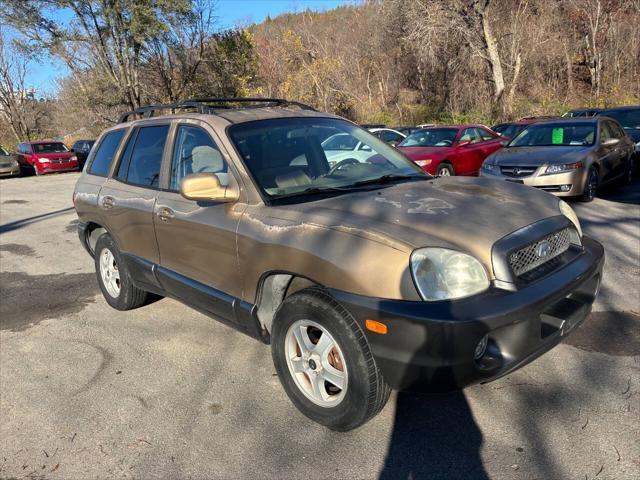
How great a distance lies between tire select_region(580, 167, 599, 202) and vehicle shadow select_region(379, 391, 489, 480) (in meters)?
6.56

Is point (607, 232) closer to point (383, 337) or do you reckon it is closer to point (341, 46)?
point (383, 337)

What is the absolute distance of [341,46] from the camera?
3959 cm

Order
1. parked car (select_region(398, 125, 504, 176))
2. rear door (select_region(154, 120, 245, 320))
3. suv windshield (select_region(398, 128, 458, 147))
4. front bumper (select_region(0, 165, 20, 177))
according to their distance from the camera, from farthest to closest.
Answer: front bumper (select_region(0, 165, 20, 177)) < suv windshield (select_region(398, 128, 458, 147)) < parked car (select_region(398, 125, 504, 176)) < rear door (select_region(154, 120, 245, 320))

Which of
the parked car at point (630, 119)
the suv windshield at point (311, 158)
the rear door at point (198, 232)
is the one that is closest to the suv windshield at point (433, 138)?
the parked car at point (630, 119)

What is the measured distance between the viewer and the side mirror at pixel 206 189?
9.75 ft

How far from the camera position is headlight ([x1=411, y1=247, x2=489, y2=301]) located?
2334 mm

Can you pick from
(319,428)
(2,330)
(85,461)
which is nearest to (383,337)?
(319,428)

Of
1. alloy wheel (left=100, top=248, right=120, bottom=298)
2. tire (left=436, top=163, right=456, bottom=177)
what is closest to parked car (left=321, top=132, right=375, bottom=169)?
alloy wheel (left=100, top=248, right=120, bottom=298)

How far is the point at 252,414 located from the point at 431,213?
1.60 meters

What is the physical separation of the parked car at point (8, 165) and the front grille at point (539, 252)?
2469 centimetres

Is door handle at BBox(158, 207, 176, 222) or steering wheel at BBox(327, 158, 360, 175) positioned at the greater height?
steering wheel at BBox(327, 158, 360, 175)

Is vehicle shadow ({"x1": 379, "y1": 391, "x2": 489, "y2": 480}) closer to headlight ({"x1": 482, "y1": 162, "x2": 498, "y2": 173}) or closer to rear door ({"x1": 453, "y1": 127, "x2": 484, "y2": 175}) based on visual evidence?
headlight ({"x1": 482, "y1": 162, "x2": 498, "y2": 173})

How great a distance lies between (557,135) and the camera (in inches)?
355

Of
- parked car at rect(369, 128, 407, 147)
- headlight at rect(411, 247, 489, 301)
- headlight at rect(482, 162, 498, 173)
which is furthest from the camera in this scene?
parked car at rect(369, 128, 407, 147)
